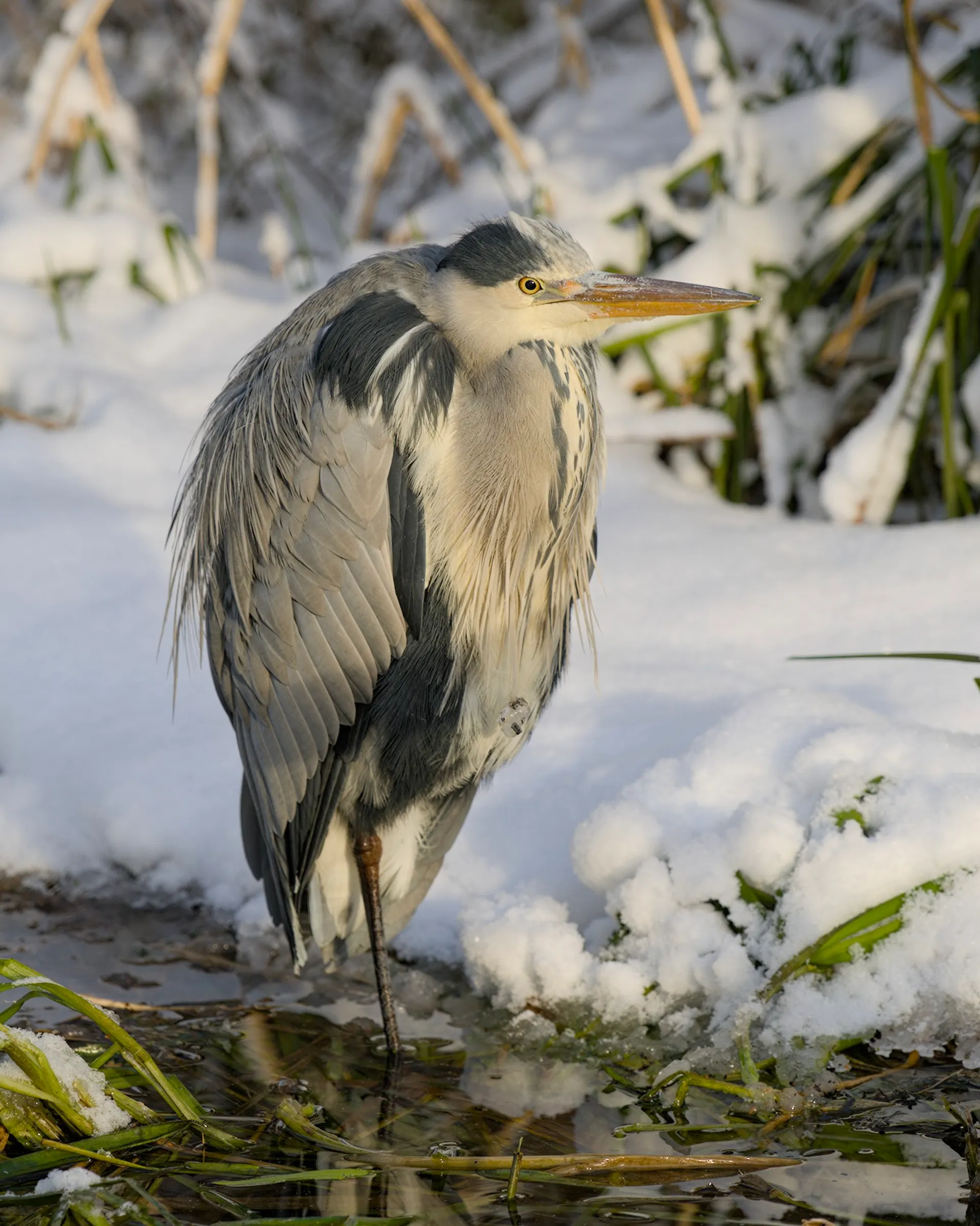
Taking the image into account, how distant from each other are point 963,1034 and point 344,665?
118cm

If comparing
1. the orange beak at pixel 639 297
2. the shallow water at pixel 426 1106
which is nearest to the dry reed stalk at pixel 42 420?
the shallow water at pixel 426 1106

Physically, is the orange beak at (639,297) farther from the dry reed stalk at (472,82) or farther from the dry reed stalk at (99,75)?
the dry reed stalk at (99,75)

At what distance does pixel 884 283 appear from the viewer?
15.1 feet

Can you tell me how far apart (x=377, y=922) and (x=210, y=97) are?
3.83 m

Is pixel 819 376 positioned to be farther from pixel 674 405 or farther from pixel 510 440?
pixel 510 440

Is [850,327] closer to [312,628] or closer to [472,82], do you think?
[472,82]

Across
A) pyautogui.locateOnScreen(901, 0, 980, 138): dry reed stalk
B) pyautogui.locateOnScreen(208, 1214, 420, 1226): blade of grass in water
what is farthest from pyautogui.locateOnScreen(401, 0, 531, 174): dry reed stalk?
pyautogui.locateOnScreen(208, 1214, 420, 1226): blade of grass in water

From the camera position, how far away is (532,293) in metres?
2.36

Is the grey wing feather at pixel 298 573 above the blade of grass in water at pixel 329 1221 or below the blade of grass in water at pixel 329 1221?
above

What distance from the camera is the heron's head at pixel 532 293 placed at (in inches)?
91.9

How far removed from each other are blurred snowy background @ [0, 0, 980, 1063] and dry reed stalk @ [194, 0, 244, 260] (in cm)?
2

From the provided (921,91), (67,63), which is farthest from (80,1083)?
(67,63)

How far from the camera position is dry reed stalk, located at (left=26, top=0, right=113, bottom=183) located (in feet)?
16.7

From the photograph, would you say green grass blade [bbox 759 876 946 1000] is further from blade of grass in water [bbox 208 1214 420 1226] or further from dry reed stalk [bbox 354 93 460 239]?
dry reed stalk [bbox 354 93 460 239]
